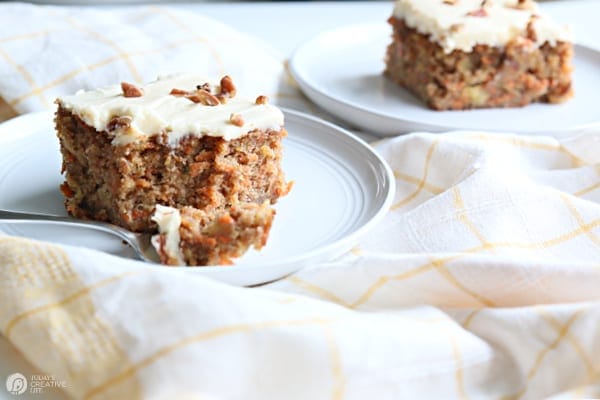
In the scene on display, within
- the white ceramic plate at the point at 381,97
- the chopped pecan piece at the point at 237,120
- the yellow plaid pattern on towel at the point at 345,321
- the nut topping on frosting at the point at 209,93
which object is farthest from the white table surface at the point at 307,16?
the yellow plaid pattern on towel at the point at 345,321

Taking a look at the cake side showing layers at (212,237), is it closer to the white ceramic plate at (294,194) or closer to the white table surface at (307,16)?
the white ceramic plate at (294,194)

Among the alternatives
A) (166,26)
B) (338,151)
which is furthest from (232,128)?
(166,26)

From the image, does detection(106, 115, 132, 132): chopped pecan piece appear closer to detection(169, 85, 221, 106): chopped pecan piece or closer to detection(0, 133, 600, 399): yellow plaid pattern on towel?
detection(169, 85, 221, 106): chopped pecan piece

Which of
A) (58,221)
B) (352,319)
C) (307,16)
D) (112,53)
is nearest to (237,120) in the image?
(58,221)

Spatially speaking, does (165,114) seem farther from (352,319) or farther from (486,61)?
(486,61)

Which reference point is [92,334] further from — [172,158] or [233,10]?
[233,10]

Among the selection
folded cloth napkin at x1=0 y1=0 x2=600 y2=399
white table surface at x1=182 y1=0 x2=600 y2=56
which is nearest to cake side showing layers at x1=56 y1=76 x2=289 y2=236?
folded cloth napkin at x1=0 y1=0 x2=600 y2=399

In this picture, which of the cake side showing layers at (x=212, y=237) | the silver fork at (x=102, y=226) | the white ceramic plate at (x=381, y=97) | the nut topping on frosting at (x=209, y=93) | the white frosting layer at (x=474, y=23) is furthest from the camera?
the white frosting layer at (x=474, y=23)
